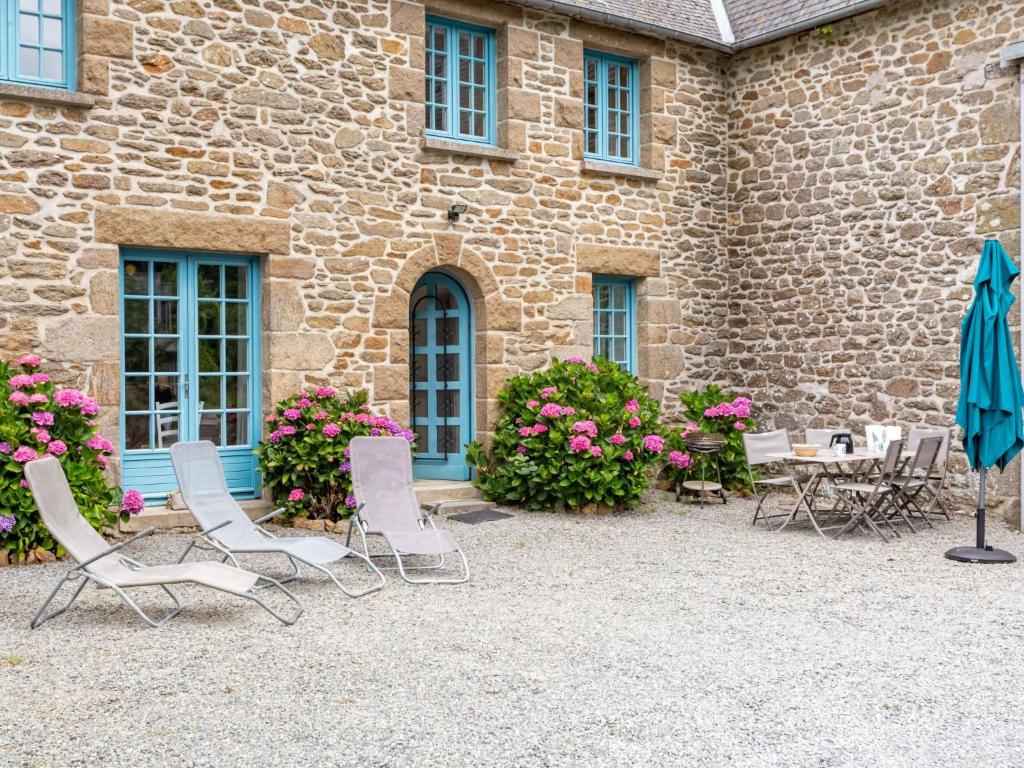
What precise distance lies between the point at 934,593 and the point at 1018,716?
2210 millimetres

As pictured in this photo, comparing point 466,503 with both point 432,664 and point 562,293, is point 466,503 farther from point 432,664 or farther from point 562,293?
point 432,664

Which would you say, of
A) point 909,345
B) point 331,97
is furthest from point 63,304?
A: point 909,345

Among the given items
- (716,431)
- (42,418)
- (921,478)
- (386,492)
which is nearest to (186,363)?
(42,418)

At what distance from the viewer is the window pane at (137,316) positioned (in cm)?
800

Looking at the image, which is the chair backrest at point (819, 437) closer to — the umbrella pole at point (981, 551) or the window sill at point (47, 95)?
the umbrella pole at point (981, 551)

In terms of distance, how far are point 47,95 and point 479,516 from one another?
489 cm

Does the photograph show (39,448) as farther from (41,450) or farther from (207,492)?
(207,492)

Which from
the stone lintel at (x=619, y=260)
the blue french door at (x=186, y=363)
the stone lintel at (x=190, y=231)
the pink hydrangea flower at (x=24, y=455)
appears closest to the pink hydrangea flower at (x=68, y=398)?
the pink hydrangea flower at (x=24, y=455)

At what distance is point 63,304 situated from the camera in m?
7.53

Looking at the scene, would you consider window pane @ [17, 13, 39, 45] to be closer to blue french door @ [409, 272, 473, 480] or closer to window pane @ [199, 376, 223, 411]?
window pane @ [199, 376, 223, 411]

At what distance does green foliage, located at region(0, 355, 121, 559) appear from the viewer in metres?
6.50

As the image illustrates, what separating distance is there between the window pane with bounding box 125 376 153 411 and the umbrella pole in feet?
20.6

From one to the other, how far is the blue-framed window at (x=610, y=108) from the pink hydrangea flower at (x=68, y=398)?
5861 millimetres

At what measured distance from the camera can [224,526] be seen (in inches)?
235
